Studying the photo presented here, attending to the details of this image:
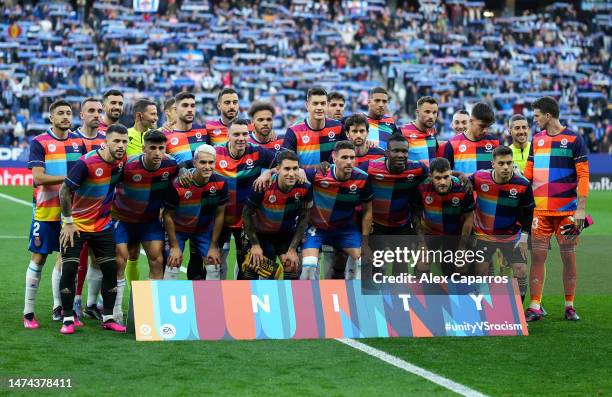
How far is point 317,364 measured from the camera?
24.0ft

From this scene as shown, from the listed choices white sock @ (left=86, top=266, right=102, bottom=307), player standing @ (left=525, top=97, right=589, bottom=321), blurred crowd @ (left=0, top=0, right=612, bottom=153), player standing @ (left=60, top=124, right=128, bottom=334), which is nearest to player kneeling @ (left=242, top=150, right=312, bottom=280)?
player standing @ (left=60, top=124, right=128, bottom=334)

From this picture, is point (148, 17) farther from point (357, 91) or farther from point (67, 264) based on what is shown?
point (67, 264)

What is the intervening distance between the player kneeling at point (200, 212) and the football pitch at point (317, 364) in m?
1.05

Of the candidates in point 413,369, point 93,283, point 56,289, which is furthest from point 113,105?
point 413,369

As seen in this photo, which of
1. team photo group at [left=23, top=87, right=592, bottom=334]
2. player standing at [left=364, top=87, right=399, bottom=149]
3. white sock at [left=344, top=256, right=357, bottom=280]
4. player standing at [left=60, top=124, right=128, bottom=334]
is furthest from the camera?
player standing at [left=364, top=87, right=399, bottom=149]

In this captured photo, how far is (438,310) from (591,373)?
1.48 metres

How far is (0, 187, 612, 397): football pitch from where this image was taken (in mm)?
6629

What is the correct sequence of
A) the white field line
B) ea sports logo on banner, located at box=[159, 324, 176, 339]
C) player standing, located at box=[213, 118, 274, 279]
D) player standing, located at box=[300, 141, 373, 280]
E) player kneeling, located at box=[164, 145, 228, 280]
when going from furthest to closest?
player standing, located at box=[213, 118, 274, 279]
player standing, located at box=[300, 141, 373, 280]
player kneeling, located at box=[164, 145, 228, 280]
ea sports logo on banner, located at box=[159, 324, 176, 339]
the white field line

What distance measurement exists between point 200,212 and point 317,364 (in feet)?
7.53

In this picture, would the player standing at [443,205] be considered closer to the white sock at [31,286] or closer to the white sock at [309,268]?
the white sock at [309,268]

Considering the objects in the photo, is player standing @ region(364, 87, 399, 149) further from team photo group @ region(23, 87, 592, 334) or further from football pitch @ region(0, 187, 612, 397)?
football pitch @ region(0, 187, 612, 397)

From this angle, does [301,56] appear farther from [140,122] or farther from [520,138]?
[140,122]

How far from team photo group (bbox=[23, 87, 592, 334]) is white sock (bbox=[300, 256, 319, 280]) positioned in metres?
0.01

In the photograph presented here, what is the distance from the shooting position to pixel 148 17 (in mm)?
34906
